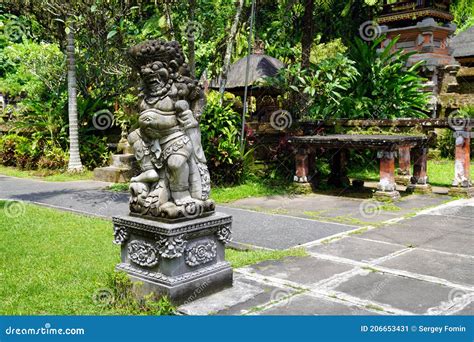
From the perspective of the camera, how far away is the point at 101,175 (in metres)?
13.9

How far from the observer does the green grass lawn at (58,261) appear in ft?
14.8

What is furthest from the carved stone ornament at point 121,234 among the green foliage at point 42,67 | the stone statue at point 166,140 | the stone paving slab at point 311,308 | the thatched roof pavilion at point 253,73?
the green foliage at point 42,67

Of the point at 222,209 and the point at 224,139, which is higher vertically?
the point at 224,139

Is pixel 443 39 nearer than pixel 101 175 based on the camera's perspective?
No

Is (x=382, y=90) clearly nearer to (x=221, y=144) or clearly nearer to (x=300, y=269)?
(x=221, y=144)

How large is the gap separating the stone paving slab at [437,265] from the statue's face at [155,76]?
3.19 meters

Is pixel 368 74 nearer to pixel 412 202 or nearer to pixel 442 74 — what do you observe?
pixel 442 74

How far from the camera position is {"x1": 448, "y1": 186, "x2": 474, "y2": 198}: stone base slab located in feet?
34.4

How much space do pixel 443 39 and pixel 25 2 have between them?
1420cm

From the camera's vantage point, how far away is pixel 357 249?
6.45 meters

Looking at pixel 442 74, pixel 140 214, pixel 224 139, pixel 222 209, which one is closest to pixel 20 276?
pixel 140 214

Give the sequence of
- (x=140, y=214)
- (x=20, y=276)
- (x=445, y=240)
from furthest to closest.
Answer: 1. (x=445, y=240)
2. (x=20, y=276)
3. (x=140, y=214)

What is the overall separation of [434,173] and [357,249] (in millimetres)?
8667

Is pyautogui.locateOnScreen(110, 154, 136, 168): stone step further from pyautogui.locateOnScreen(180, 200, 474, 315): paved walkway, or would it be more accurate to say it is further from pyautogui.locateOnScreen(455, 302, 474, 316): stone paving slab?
pyautogui.locateOnScreen(455, 302, 474, 316): stone paving slab
